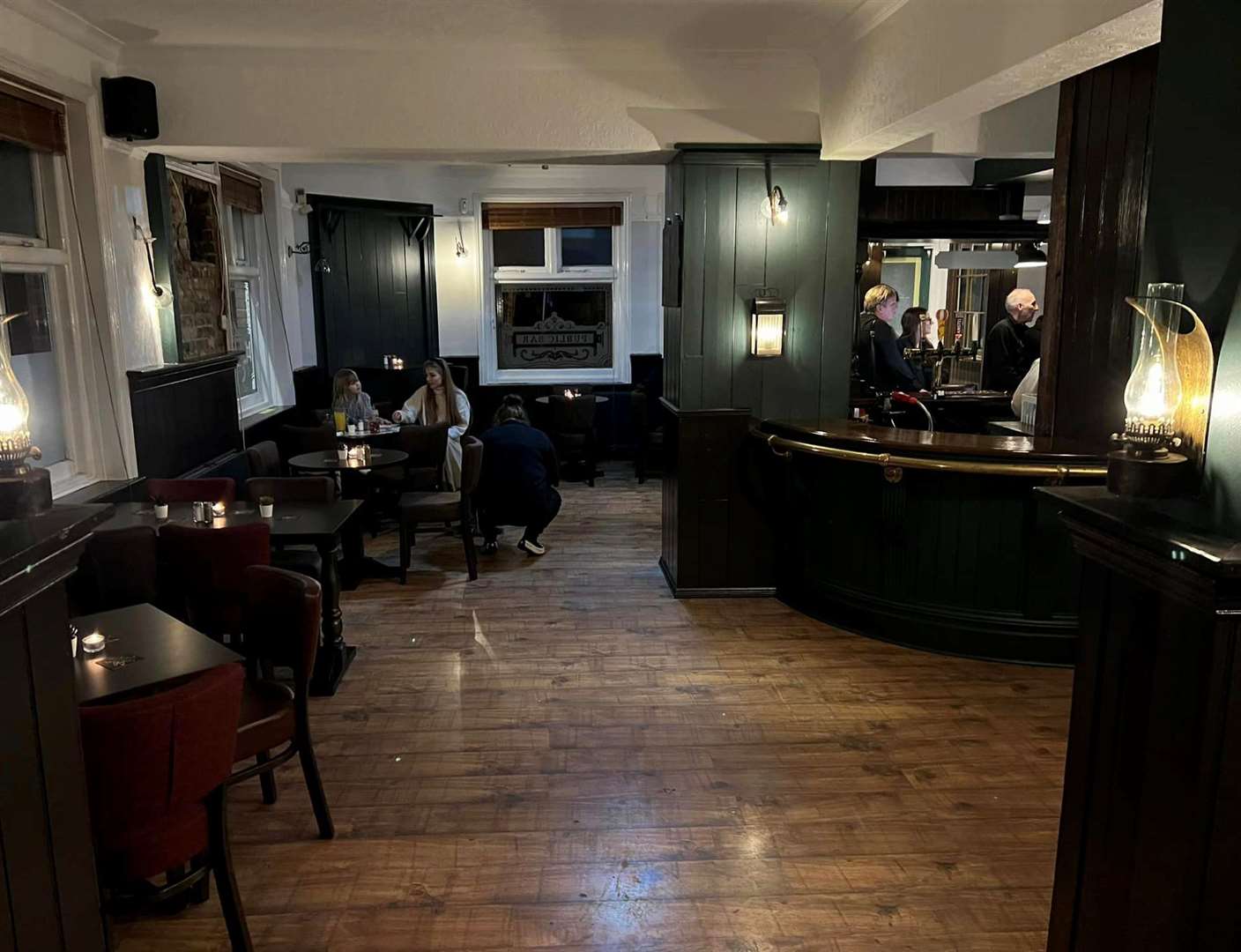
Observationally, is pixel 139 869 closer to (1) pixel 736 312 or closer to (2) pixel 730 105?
(1) pixel 736 312

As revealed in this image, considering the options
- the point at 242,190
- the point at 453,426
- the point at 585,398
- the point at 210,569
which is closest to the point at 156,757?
the point at 210,569

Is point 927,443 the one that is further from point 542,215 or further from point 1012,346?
point 542,215

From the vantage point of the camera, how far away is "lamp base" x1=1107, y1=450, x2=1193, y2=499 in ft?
5.90

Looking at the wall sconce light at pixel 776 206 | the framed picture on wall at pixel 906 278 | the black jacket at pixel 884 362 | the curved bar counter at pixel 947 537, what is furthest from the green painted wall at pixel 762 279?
the framed picture on wall at pixel 906 278

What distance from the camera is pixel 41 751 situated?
1.70 m

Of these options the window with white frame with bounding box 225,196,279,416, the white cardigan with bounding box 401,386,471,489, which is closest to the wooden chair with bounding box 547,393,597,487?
the white cardigan with bounding box 401,386,471,489

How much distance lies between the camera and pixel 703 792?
336 centimetres

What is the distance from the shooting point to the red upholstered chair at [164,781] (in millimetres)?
2025

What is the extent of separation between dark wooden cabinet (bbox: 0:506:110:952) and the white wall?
744 centimetres

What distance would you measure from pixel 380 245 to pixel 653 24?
16.3 feet

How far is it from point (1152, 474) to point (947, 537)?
285cm

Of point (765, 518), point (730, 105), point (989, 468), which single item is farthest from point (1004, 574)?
point (730, 105)

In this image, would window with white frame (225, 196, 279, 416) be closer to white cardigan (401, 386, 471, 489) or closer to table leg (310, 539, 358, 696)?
white cardigan (401, 386, 471, 489)

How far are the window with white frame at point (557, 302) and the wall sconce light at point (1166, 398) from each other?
26.1 feet
